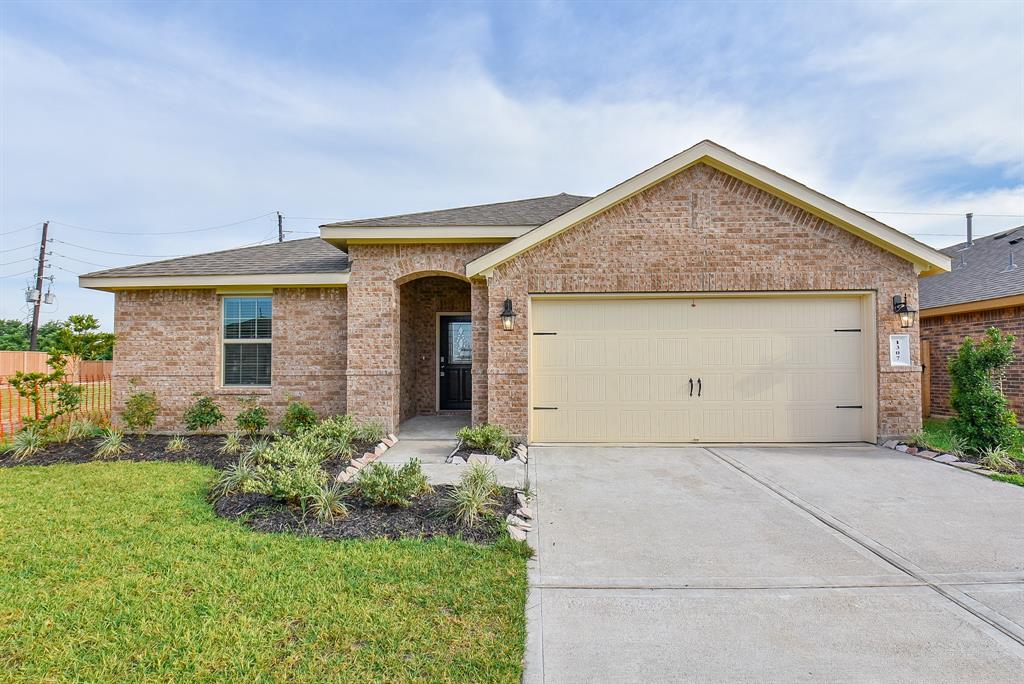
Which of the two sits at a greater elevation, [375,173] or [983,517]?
[375,173]

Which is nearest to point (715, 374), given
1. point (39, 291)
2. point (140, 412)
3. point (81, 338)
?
point (140, 412)

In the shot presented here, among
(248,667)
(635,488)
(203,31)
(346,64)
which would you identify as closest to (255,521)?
(248,667)

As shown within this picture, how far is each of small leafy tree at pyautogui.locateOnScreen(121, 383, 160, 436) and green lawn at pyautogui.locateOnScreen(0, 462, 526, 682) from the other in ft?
14.4

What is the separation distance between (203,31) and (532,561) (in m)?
11.3

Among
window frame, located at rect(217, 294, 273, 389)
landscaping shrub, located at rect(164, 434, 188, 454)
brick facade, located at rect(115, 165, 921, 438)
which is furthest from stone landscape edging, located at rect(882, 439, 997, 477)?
landscaping shrub, located at rect(164, 434, 188, 454)

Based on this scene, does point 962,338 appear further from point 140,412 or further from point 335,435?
point 140,412

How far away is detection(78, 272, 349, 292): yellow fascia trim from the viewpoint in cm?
890

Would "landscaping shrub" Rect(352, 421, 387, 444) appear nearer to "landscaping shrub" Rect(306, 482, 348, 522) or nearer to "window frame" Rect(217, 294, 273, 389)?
"window frame" Rect(217, 294, 273, 389)

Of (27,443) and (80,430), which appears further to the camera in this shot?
(80,430)

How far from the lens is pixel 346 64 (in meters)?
11.3

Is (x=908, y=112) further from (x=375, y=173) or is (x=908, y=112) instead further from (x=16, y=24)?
(x=16, y=24)

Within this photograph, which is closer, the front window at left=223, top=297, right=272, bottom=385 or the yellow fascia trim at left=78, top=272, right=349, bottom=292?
the yellow fascia trim at left=78, top=272, right=349, bottom=292

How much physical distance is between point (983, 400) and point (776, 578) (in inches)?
258

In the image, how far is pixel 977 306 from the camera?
9.97 m
